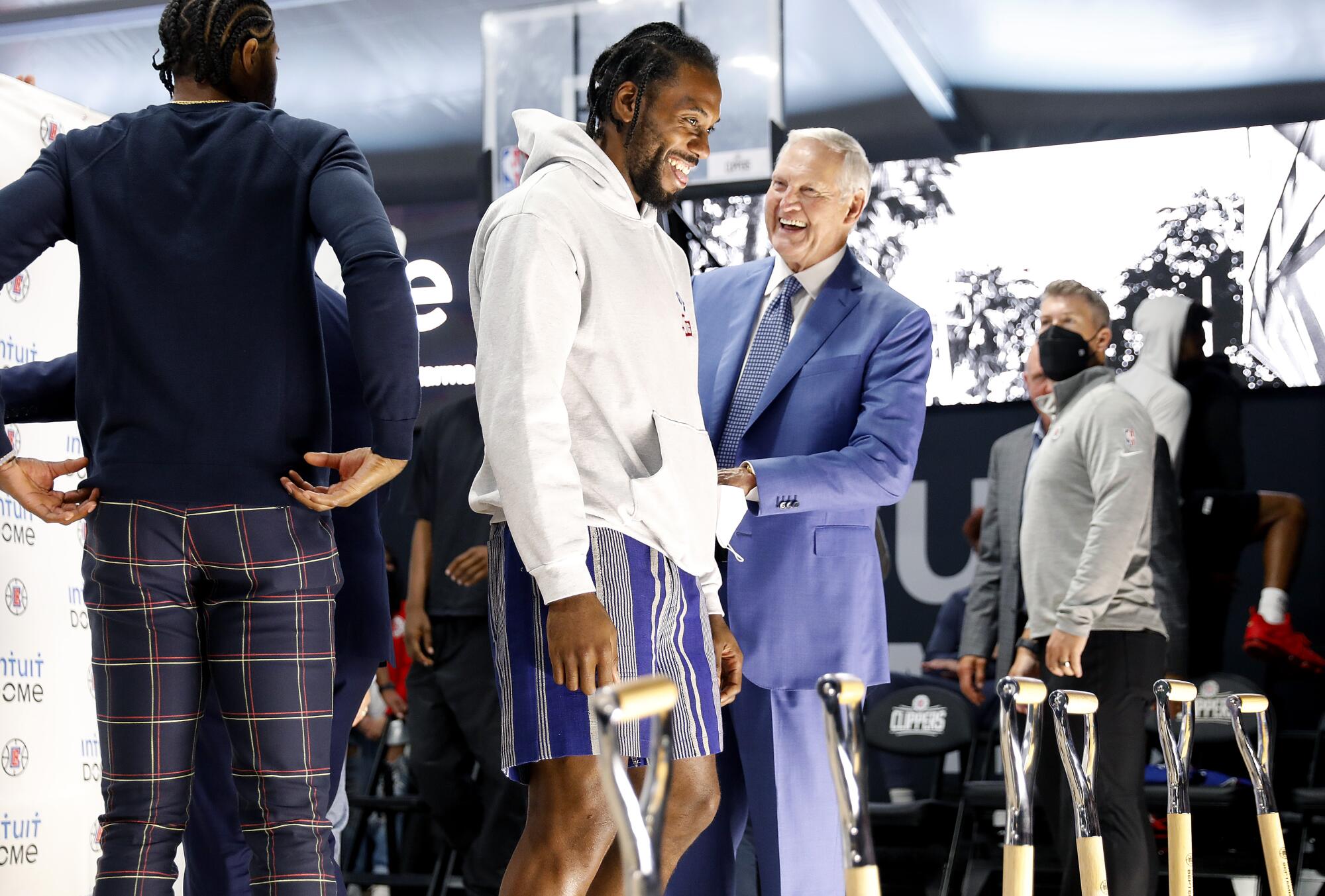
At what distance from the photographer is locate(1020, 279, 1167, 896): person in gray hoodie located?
3.41 metres

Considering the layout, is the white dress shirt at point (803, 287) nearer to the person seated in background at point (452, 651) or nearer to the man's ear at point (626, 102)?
the man's ear at point (626, 102)

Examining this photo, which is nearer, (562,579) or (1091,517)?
(562,579)

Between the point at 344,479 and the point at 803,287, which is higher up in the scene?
the point at 803,287

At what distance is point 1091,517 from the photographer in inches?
145

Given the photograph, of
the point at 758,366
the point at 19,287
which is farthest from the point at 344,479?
the point at 19,287

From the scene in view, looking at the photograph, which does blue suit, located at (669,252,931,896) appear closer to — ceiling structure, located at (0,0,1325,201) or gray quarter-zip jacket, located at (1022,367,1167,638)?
gray quarter-zip jacket, located at (1022,367,1167,638)

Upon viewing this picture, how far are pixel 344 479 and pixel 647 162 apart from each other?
610 millimetres

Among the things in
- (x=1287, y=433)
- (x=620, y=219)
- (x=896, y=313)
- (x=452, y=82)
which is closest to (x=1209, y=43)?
(x=1287, y=433)

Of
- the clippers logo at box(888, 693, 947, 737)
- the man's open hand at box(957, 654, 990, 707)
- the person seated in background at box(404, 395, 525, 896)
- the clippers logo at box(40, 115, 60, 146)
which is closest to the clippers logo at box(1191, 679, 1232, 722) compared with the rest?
the clippers logo at box(888, 693, 947, 737)

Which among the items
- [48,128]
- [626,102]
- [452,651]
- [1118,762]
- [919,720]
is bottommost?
[919,720]

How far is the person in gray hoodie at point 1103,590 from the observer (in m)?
3.41

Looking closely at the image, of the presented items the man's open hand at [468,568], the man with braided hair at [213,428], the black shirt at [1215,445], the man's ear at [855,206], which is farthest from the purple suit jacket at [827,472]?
the black shirt at [1215,445]

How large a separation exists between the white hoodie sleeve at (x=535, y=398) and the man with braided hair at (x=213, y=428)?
0.52ft

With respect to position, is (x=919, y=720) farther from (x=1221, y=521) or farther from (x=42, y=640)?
(x=42, y=640)
